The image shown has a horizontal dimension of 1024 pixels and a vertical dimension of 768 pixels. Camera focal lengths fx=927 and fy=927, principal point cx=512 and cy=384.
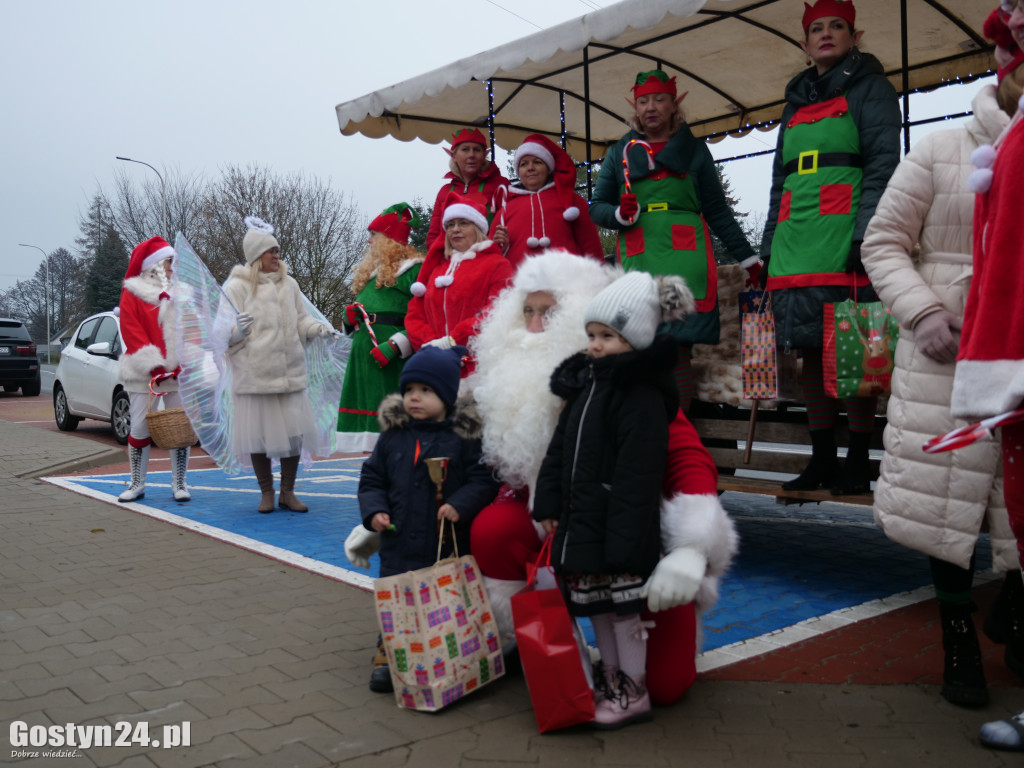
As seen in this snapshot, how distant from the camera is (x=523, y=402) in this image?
343cm

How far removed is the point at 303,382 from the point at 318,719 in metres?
4.22

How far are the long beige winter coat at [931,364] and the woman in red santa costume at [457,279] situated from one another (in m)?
2.03

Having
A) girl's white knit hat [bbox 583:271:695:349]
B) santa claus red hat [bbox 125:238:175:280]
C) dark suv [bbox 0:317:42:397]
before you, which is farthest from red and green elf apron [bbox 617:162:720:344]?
dark suv [bbox 0:317:42:397]

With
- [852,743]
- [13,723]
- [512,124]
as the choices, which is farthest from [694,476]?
[512,124]

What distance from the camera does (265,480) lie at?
7.37m

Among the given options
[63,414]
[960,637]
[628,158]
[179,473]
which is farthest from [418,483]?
[63,414]

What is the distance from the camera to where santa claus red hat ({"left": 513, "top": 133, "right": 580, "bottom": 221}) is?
573 cm

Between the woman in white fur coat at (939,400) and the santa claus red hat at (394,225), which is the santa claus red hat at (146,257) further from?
the woman in white fur coat at (939,400)

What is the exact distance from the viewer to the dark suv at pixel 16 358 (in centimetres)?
2341

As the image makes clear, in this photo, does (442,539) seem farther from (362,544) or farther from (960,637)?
(960,637)

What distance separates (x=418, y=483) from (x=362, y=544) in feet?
1.11

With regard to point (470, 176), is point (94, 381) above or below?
below

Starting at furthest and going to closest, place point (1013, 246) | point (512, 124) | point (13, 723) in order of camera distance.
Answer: point (512, 124) < point (13, 723) < point (1013, 246)

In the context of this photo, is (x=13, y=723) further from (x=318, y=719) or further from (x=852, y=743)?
(x=852, y=743)
